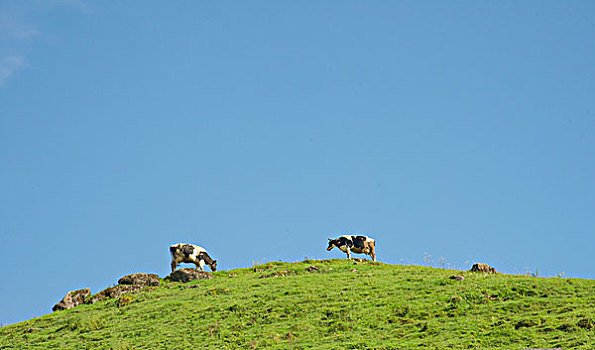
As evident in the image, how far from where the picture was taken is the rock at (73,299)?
54906 mm

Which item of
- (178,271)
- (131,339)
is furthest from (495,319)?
(178,271)

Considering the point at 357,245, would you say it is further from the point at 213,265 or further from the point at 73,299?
the point at 73,299

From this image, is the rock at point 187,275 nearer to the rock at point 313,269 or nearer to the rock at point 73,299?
the rock at point 73,299

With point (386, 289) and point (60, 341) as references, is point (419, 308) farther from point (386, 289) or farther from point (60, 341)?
point (60, 341)

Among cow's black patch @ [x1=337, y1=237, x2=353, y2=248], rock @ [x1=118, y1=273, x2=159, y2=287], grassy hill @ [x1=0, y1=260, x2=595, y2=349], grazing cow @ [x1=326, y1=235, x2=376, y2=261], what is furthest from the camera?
cow's black patch @ [x1=337, y1=237, x2=353, y2=248]

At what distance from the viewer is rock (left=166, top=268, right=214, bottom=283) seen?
56594 mm

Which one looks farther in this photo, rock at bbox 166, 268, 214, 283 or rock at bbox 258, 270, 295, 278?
rock at bbox 166, 268, 214, 283

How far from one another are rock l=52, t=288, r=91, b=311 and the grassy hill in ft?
6.59

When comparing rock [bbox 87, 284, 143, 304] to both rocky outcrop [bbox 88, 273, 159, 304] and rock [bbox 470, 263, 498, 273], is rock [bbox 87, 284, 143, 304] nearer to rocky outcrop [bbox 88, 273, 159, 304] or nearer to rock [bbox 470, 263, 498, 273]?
rocky outcrop [bbox 88, 273, 159, 304]

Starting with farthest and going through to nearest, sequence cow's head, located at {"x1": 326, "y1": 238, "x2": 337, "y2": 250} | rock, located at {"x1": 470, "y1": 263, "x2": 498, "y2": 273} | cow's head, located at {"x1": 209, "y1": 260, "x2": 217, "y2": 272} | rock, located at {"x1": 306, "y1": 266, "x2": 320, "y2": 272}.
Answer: cow's head, located at {"x1": 326, "y1": 238, "x2": 337, "y2": 250}, cow's head, located at {"x1": 209, "y1": 260, "x2": 217, "y2": 272}, rock, located at {"x1": 306, "y1": 266, "x2": 320, "y2": 272}, rock, located at {"x1": 470, "y1": 263, "x2": 498, "y2": 273}

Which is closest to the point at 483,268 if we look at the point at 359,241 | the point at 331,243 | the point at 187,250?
the point at 359,241

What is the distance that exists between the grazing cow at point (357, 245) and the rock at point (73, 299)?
74.6 feet

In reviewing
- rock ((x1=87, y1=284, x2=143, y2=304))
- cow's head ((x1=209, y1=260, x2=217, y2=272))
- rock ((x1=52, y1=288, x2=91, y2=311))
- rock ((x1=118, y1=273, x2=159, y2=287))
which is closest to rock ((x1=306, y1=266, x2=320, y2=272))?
cow's head ((x1=209, y1=260, x2=217, y2=272))

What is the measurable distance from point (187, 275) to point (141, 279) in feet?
11.6
